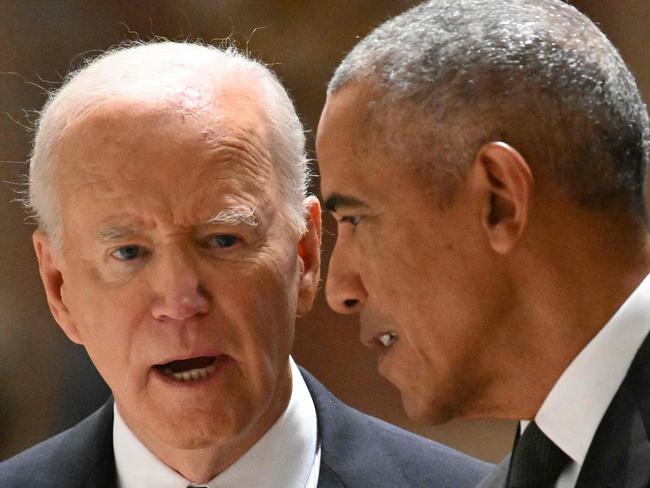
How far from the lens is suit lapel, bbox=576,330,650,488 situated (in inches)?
66.4

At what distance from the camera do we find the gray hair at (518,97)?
176 centimetres

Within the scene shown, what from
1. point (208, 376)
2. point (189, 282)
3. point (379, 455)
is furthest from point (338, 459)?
point (189, 282)

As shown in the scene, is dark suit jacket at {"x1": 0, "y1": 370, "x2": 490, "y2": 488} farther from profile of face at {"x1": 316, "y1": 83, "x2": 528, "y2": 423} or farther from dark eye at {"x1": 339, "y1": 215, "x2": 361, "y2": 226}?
dark eye at {"x1": 339, "y1": 215, "x2": 361, "y2": 226}

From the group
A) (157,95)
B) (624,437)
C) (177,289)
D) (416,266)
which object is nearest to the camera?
(624,437)

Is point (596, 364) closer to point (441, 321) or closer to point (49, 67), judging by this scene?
point (441, 321)

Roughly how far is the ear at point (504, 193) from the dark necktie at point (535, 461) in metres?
0.30

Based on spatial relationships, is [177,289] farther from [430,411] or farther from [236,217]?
[430,411]

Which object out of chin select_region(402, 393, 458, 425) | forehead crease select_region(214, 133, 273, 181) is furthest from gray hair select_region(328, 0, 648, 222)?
forehead crease select_region(214, 133, 273, 181)

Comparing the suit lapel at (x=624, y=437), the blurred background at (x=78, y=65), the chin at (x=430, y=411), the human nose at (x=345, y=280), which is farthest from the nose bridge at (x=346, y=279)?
the blurred background at (x=78, y=65)

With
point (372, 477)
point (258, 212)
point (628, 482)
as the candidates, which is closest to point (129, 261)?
point (258, 212)

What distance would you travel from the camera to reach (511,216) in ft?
5.78

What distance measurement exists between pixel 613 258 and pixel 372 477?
0.82 meters

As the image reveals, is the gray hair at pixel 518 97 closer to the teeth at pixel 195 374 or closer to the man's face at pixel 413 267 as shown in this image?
the man's face at pixel 413 267

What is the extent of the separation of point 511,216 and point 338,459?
80 centimetres
